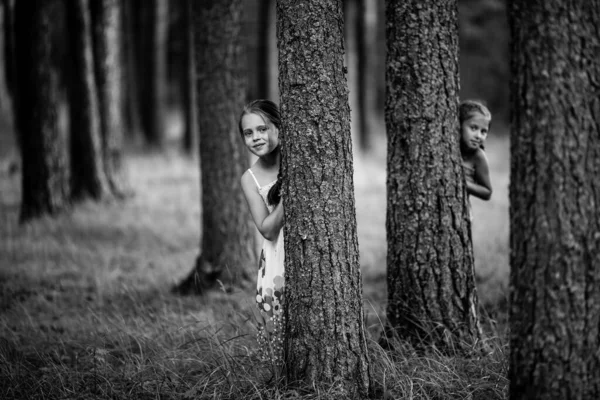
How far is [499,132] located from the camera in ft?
69.7

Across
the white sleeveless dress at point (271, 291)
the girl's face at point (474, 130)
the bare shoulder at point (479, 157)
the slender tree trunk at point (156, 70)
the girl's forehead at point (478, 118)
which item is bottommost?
the white sleeveless dress at point (271, 291)

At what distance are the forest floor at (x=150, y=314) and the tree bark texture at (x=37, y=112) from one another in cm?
49

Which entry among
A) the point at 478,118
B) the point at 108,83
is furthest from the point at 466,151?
the point at 108,83

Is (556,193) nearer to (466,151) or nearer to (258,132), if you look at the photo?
(258,132)

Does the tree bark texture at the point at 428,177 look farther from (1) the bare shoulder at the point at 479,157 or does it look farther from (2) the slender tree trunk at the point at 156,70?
(2) the slender tree trunk at the point at 156,70

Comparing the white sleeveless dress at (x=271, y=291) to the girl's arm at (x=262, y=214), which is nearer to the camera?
the girl's arm at (x=262, y=214)

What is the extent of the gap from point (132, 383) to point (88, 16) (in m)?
8.54

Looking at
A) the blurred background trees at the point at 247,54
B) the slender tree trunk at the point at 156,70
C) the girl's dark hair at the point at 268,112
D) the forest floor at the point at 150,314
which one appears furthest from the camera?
the slender tree trunk at the point at 156,70

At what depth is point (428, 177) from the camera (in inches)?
143

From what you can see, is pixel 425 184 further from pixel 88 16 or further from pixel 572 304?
pixel 88 16

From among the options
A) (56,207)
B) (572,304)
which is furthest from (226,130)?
(56,207)

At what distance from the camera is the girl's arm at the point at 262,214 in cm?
345

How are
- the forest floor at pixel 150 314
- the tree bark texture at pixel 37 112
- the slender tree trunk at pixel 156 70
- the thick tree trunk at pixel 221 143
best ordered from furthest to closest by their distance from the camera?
the slender tree trunk at pixel 156 70
the tree bark texture at pixel 37 112
the thick tree trunk at pixel 221 143
the forest floor at pixel 150 314

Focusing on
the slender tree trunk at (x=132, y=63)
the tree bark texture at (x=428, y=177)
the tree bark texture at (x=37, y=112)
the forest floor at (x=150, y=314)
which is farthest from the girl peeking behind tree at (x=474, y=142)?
the slender tree trunk at (x=132, y=63)
